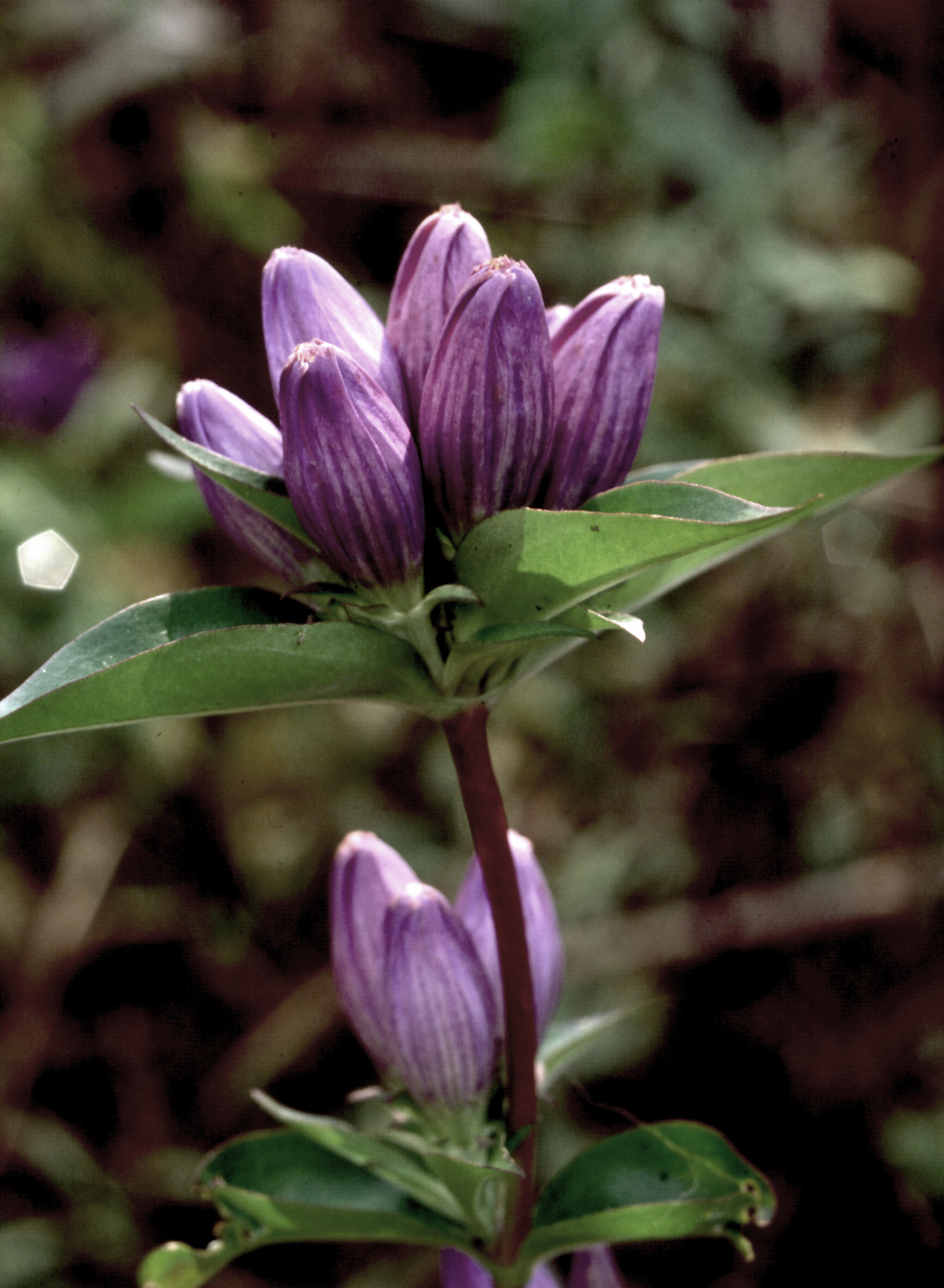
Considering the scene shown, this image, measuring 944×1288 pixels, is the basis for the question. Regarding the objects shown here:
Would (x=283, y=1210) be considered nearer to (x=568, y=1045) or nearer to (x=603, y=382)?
(x=568, y=1045)

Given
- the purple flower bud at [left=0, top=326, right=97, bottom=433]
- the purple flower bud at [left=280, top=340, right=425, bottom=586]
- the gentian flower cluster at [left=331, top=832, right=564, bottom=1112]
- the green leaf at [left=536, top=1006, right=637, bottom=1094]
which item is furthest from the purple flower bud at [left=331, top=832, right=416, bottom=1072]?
the purple flower bud at [left=0, top=326, right=97, bottom=433]

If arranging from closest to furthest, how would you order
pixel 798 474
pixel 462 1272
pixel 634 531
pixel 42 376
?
pixel 634 531 < pixel 798 474 < pixel 462 1272 < pixel 42 376

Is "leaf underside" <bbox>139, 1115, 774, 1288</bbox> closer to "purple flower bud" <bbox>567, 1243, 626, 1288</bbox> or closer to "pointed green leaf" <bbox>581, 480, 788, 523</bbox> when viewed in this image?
"purple flower bud" <bbox>567, 1243, 626, 1288</bbox>

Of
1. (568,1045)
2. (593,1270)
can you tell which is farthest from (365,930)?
(593,1270)

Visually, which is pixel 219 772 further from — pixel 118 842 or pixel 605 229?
pixel 605 229

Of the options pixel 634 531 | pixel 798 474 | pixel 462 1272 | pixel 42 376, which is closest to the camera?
pixel 634 531

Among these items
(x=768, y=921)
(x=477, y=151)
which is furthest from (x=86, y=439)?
(x=768, y=921)
